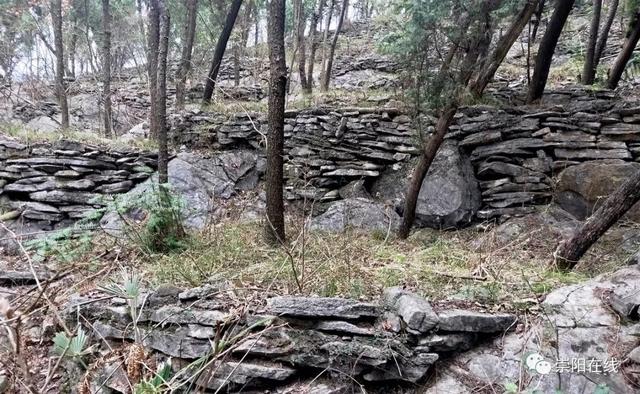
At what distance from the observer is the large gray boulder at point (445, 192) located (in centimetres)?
575

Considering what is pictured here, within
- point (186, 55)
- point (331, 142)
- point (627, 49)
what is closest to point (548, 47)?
point (627, 49)

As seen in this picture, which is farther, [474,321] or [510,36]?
[510,36]

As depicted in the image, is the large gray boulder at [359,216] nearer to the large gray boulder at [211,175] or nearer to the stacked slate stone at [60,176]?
the large gray boulder at [211,175]

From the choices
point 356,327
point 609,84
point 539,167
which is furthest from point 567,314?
point 609,84

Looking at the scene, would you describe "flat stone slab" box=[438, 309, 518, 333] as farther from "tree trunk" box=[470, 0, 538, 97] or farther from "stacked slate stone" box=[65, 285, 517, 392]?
"tree trunk" box=[470, 0, 538, 97]

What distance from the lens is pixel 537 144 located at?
229 inches

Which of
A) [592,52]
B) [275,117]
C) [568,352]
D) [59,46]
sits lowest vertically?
[568,352]

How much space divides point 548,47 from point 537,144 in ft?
6.34

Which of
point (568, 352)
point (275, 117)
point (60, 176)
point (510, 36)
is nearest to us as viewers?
point (568, 352)

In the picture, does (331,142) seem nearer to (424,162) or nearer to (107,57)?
(424,162)

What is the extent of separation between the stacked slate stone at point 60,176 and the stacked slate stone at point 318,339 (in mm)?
3914

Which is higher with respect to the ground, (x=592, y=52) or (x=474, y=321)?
(x=592, y=52)

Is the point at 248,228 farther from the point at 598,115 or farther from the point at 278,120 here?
the point at 598,115

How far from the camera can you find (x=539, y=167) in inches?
225
